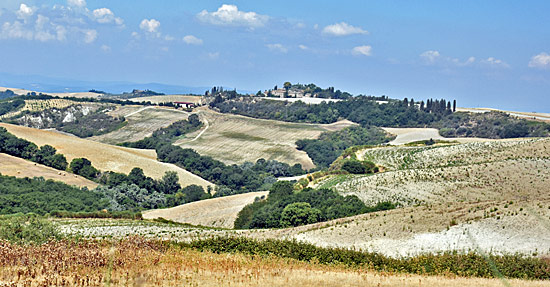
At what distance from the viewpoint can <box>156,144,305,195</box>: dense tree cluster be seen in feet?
380

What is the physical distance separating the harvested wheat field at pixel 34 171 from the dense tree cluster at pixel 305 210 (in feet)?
123

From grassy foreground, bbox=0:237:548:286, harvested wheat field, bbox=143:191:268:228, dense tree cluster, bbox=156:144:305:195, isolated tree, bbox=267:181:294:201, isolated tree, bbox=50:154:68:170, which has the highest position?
grassy foreground, bbox=0:237:548:286

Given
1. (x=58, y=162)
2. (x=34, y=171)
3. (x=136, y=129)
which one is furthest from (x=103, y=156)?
(x=136, y=129)

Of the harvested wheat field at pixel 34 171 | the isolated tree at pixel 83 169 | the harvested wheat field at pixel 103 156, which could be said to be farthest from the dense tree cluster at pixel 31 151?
the harvested wheat field at pixel 34 171

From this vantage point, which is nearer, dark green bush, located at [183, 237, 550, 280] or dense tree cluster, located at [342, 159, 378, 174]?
dark green bush, located at [183, 237, 550, 280]

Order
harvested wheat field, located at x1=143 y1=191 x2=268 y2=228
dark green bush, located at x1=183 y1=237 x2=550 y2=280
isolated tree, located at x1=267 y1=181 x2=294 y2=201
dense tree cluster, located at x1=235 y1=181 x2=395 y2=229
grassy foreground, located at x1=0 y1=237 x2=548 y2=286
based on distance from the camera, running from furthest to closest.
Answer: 1. isolated tree, located at x1=267 y1=181 x2=294 y2=201
2. harvested wheat field, located at x1=143 y1=191 x2=268 y2=228
3. dense tree cluster, located at x1=235 y1=181 x2=395 y2=229
4. dark green bush, located at x1=183 y1=237 x2=550 y2=280
5. grassy foreground, located at x1=0 y1=237 x2=548 y2=286

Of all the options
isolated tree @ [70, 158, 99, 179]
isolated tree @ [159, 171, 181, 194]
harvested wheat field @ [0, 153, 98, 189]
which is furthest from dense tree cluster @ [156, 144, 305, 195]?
harvested wheat field @ [0, 153, 98, 189]

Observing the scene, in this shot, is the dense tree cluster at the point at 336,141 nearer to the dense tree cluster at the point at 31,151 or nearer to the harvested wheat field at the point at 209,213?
the dense tree cluster at the point at 31,151

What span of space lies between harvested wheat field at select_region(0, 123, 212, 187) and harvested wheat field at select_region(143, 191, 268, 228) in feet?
107

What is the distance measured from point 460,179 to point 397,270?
3742 cm

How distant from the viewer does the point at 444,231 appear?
1281 inches

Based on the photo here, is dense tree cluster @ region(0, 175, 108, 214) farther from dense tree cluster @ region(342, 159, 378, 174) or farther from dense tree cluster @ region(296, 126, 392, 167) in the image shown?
dense tree cluster @ region(296, 126, 392, 167)

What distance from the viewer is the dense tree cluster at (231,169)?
11594cm

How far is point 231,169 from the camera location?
404 feet
